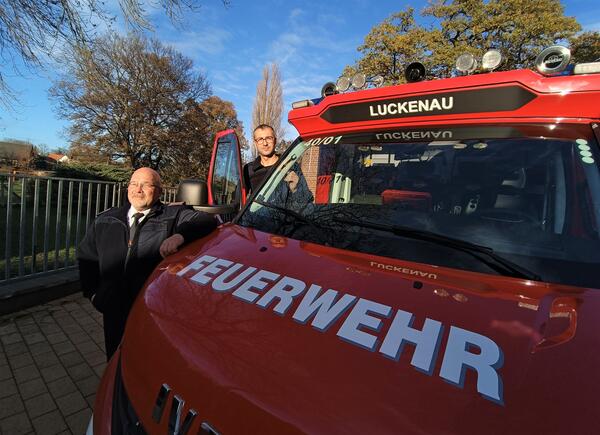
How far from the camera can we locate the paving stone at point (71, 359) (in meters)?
3.37

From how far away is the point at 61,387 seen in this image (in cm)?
300

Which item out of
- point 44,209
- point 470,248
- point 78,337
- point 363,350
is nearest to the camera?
point 363,350

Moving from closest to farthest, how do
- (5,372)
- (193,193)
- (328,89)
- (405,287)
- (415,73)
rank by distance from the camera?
(405,287) < (415,73) < (328,89) < (193,193) < (5,372)

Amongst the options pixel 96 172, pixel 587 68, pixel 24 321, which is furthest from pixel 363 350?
pixel 96 172

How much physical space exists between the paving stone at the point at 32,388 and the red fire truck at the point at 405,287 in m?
2.00

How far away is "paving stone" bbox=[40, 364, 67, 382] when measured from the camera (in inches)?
123

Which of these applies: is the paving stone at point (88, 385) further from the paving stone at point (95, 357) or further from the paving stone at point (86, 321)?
the paving stone at point (86, 321)

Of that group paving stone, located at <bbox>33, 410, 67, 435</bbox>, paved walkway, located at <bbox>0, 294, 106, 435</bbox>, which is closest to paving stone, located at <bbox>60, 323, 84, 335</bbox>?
paved walkway, located at <bbox>0, 294, 106, 435</bbox>

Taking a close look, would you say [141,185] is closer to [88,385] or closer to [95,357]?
[88,385]

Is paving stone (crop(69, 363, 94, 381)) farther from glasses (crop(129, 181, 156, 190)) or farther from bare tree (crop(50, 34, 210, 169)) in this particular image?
bare tree (crop(50, 34, 210, 169))

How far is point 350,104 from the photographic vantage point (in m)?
2.02

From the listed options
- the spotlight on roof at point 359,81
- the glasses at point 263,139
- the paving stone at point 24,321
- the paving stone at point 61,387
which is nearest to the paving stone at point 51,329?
the paving stone at point 24,321

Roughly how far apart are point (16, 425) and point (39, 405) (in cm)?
22

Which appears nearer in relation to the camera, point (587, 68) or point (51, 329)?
point (587, 68)
